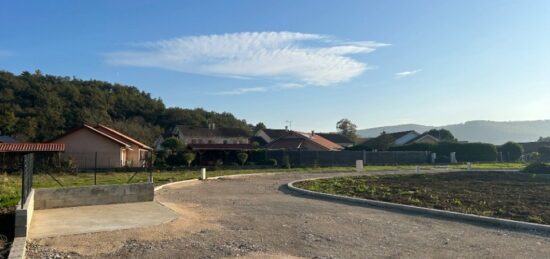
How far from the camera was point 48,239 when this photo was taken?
886 cm

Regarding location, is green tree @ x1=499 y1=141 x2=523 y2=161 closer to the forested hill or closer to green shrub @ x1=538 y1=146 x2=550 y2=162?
green shrub @ x1=538 y1=146 x2=550 y2=162

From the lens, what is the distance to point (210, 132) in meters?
89.8

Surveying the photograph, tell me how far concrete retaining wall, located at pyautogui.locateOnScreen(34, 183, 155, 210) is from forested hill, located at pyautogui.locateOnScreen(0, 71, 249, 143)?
53940mm

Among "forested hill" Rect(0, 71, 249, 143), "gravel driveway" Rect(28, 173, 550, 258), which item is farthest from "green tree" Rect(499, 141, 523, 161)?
"gravel driveway" Rect(28, 173, 550, 258)

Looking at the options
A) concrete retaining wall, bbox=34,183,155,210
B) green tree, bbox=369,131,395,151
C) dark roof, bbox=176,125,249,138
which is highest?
dark roof, bbox=176,125,249,138

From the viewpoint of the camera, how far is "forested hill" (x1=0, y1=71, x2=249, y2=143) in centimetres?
6812

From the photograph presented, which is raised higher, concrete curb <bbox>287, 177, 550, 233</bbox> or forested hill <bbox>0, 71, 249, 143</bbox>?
forested hill <bbox>0, 71, 249, 143</bbox>

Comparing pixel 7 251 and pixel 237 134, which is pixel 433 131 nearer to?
pixel 237 134

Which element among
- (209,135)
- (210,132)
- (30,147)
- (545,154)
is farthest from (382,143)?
(30,147)

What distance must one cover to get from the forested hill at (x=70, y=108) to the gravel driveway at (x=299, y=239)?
193ft

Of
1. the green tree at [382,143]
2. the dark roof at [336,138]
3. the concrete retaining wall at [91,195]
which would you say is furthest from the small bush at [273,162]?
the dark roof at [336,138]

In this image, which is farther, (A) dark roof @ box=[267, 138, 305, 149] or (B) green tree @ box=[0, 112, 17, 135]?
(A) dark roof @ box=[267, 138, 305, 149]

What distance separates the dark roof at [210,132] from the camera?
88.2 meters

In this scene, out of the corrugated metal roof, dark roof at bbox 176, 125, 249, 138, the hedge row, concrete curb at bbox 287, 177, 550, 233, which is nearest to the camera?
concrete curb at bbox 287, 177, 550, 233
